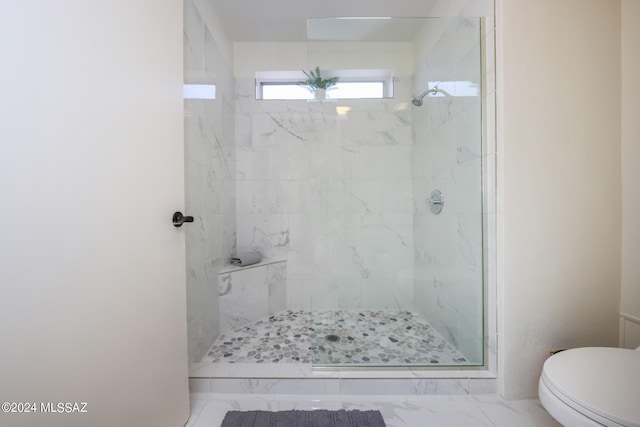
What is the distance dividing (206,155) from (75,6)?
1.01 m

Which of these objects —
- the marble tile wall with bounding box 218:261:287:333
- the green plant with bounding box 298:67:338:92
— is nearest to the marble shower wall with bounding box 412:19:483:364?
the green plant with bounding box 298:67:338:92

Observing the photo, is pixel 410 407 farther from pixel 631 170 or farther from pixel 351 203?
pixel 631 170

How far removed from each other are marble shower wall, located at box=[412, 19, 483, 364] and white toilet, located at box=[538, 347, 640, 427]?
0.49 m

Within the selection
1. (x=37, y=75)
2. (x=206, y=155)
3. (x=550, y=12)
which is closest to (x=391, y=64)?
(x=550, y=12)

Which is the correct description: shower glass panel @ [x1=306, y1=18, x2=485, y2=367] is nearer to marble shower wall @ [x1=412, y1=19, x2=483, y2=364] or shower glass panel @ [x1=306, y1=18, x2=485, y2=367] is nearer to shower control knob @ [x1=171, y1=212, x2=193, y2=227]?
marble shower wall @ [x1=412, y1=19, x2=483, y2=364]

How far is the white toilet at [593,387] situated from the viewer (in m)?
0.67

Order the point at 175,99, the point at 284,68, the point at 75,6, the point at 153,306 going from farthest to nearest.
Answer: the point at 284,68, the point at 175,99, the point at 153,306, the point at 75,6

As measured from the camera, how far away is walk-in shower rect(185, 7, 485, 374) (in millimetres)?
1445

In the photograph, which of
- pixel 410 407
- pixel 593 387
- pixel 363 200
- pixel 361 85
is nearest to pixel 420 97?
pixel 361 85

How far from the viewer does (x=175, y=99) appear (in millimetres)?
1057

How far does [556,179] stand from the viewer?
1.21 m

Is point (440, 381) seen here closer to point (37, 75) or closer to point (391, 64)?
point (37, 75)

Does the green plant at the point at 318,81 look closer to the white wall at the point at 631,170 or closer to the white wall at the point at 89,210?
the white wall at the point at 89,210

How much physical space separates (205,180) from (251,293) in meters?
0.91
